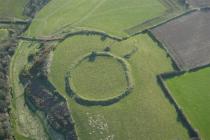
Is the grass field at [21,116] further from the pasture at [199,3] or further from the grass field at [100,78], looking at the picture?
the pasture at [199,3]

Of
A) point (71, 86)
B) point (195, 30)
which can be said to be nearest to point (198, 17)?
point (195, 30)

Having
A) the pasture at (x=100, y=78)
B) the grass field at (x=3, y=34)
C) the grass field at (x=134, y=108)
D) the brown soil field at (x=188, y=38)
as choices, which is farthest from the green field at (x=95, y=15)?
the pasture at (x=100, y=78)

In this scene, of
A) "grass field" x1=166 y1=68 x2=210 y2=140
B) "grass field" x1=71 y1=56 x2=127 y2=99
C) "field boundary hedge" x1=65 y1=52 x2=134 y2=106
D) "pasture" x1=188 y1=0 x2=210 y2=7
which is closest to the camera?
"grass field" x1=166 y1=68 x2=210 y2=140

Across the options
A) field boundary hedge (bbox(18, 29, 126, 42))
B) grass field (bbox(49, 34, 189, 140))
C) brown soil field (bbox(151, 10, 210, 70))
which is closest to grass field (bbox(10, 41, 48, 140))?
grass field (bbox(49, 34, 189, 140))

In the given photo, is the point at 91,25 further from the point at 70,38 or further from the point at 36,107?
the point at 36,107

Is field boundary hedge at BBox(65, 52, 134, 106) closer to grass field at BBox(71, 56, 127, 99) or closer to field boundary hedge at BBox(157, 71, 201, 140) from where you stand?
grass field at BBox(71, 56, 127, 99)

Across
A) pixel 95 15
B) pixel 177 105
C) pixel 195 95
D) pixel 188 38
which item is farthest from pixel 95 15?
pixel 177 105
